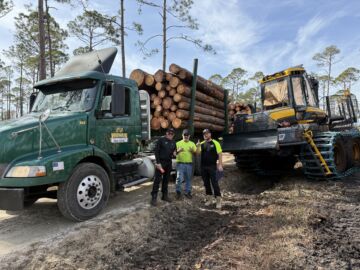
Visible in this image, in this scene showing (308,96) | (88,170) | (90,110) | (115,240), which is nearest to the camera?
(115,240)

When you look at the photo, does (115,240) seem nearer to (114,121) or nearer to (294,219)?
(114,121)

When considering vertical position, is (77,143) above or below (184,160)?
above

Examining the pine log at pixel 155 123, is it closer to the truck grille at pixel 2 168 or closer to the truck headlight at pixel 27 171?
the truck headlight at pixel 27 171

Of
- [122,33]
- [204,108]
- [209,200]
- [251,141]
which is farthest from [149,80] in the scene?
[122,33]

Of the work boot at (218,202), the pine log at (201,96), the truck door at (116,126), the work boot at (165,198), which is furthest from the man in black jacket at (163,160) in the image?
the pine log at (201,96)

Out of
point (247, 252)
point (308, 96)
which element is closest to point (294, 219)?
point (247, 252)

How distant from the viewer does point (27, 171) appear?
457 cm

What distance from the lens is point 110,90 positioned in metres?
6.11

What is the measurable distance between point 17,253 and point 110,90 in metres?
3.32

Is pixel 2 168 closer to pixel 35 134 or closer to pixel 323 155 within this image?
pixel 35 134

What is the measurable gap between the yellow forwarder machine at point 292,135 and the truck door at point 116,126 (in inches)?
136

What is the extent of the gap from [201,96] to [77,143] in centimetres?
460

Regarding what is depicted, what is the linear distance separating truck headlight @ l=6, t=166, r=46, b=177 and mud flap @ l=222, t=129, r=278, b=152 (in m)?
5.58

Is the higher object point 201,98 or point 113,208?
point 201,98
